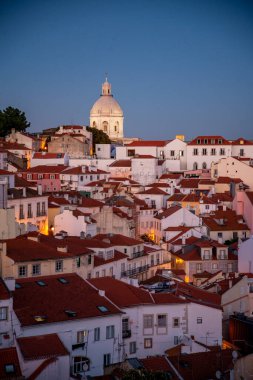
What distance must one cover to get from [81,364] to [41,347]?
6.91ft

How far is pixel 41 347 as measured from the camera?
23.7m

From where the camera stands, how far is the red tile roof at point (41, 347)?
76.1 ft

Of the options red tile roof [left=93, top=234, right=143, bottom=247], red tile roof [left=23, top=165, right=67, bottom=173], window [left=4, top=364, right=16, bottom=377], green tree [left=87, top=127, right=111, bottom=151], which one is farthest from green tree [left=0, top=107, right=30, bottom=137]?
window [left=4, top=364, right=16, bottom=377]

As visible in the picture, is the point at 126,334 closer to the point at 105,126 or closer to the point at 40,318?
the point at 40,318

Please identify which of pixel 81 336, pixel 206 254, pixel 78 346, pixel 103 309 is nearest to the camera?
pixel 78 346

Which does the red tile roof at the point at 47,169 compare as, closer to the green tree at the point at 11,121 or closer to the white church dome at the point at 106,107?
the green tree at the point at 11,121

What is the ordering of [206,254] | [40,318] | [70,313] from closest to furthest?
[40,318], [70,313], [206,254]

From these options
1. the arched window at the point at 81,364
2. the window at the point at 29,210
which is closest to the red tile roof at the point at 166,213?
the window at the point at 29,210

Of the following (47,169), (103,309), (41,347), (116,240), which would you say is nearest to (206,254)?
(116,240)

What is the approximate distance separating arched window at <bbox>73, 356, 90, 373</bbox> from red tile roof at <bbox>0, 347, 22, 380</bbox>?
239 centimetres

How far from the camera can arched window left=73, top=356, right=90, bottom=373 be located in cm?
2511

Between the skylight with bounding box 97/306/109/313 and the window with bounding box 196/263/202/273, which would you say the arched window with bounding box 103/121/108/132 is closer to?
the window with bounding box 196/263/202/273

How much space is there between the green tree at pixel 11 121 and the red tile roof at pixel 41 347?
6051 cm

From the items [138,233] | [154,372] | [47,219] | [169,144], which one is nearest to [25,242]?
[154,372]
